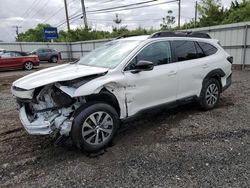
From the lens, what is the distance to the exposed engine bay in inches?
121

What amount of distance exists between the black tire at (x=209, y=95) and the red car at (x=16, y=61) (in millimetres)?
14440

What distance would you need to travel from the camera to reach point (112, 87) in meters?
3.39

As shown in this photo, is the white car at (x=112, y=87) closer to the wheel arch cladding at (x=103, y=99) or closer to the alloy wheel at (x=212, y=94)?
the wheel arch cladding at (x=103, y=99)

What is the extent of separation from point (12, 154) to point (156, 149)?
2.21 meters

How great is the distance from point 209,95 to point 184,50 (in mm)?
1230

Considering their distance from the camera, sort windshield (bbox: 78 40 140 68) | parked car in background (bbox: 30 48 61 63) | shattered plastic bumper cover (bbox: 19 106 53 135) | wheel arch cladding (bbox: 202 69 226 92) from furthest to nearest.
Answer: parked car in background (bbox: 30 48 61 63) < wheel arch cladding (bbox: 202 69 226 92) < windshield (bbox: 78 40 140 68) < shattered plastic bumper cover (bbox: 19 106 53 135)

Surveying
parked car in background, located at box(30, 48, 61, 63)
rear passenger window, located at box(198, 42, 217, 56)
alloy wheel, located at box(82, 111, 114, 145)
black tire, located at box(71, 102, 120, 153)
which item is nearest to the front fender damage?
black tire, located at box(71, 102, 120, 153)

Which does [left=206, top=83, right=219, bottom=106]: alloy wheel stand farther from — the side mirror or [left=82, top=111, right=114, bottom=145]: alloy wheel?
[left=82, top=111, right=114, bottom=145]: alloy wheel

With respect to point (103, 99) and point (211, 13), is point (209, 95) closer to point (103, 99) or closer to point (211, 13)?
point (103, 99)

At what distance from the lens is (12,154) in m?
3.45

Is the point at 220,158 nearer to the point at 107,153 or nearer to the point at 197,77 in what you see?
the point at 107,153

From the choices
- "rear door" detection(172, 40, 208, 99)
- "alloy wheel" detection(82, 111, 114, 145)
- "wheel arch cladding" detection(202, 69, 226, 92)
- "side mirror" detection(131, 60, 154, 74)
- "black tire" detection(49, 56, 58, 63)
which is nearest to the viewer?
"alloy wheel" detection(82, 111, 114, 145)

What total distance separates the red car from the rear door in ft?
46.9

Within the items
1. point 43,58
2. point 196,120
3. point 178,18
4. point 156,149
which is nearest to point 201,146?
point 156,149
